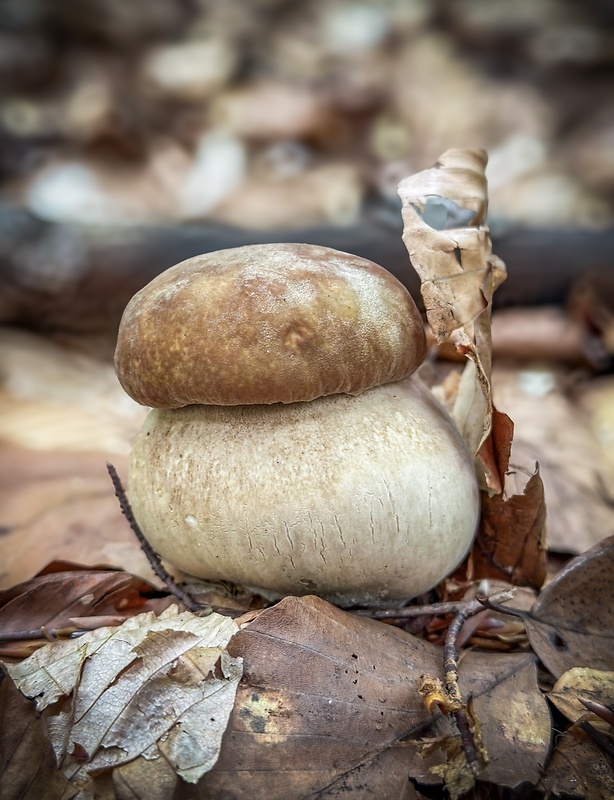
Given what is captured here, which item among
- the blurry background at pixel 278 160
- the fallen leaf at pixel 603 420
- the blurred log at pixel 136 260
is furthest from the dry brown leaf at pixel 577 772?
the blurred log at pixel 136 260

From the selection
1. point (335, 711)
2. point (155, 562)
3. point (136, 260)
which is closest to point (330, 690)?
point (335, 711)

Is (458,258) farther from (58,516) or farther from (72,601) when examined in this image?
(58,516)

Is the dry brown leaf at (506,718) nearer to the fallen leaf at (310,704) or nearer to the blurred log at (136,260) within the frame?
the fallen leaf at (310,704)

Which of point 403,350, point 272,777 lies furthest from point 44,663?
point 403,350

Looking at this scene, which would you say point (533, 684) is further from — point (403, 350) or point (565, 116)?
point (565, 116)

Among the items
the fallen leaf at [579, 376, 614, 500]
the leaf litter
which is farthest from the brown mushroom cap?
the fallen leaf at [579, 376, 614, 500]

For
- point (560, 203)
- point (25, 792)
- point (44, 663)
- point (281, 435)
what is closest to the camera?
point (25, 792)

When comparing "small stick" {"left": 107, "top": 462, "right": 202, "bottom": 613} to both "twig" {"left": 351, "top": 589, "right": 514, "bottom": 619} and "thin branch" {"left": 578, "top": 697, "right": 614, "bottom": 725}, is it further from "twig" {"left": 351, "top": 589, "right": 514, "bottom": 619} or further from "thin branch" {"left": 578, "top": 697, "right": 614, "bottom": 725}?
"thin branch" {"left": 578, "top": 697, "right": 614, "bottom": 725}
